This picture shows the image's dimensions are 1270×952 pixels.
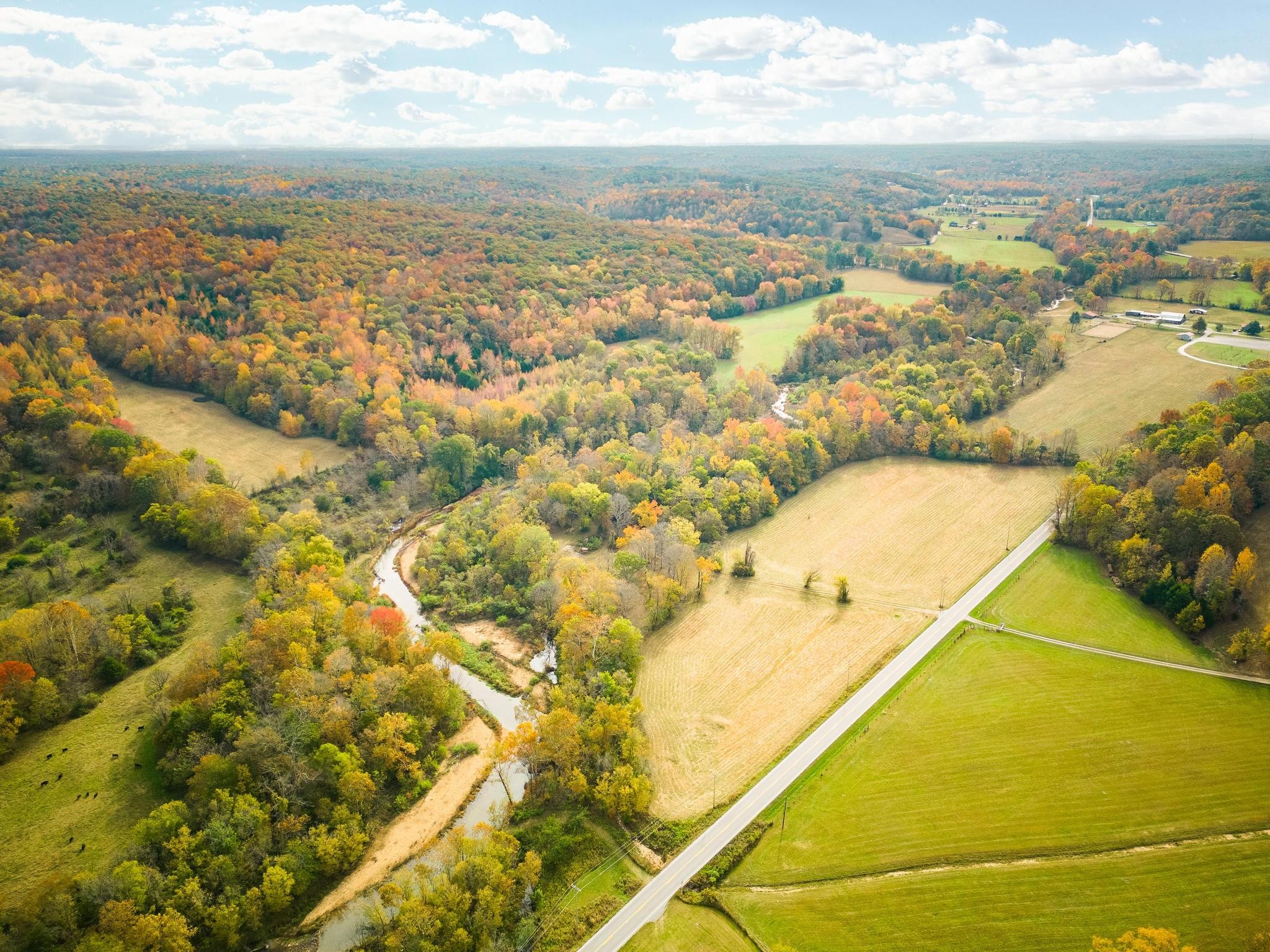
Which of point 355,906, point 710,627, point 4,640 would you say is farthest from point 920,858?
point 4,640

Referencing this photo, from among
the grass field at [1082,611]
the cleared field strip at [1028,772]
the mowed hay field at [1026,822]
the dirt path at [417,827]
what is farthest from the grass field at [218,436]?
the grass field at [1082,611]

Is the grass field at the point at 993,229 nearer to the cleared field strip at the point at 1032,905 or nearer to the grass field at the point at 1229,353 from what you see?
the grass field at the point at 1229,353

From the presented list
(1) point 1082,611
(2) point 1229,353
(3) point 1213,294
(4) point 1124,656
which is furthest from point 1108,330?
(4) point 1124,656

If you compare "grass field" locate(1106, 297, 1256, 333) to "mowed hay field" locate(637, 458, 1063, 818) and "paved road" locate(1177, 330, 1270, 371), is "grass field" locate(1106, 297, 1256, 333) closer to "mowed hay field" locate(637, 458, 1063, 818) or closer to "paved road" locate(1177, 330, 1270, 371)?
"paved road" locate(1177, 330, 1270, 371)

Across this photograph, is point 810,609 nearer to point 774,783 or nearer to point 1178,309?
point 774,783

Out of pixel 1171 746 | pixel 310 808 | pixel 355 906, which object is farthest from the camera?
pixel 1171 746

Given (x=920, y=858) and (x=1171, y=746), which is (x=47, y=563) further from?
(x=1171, y=746)
